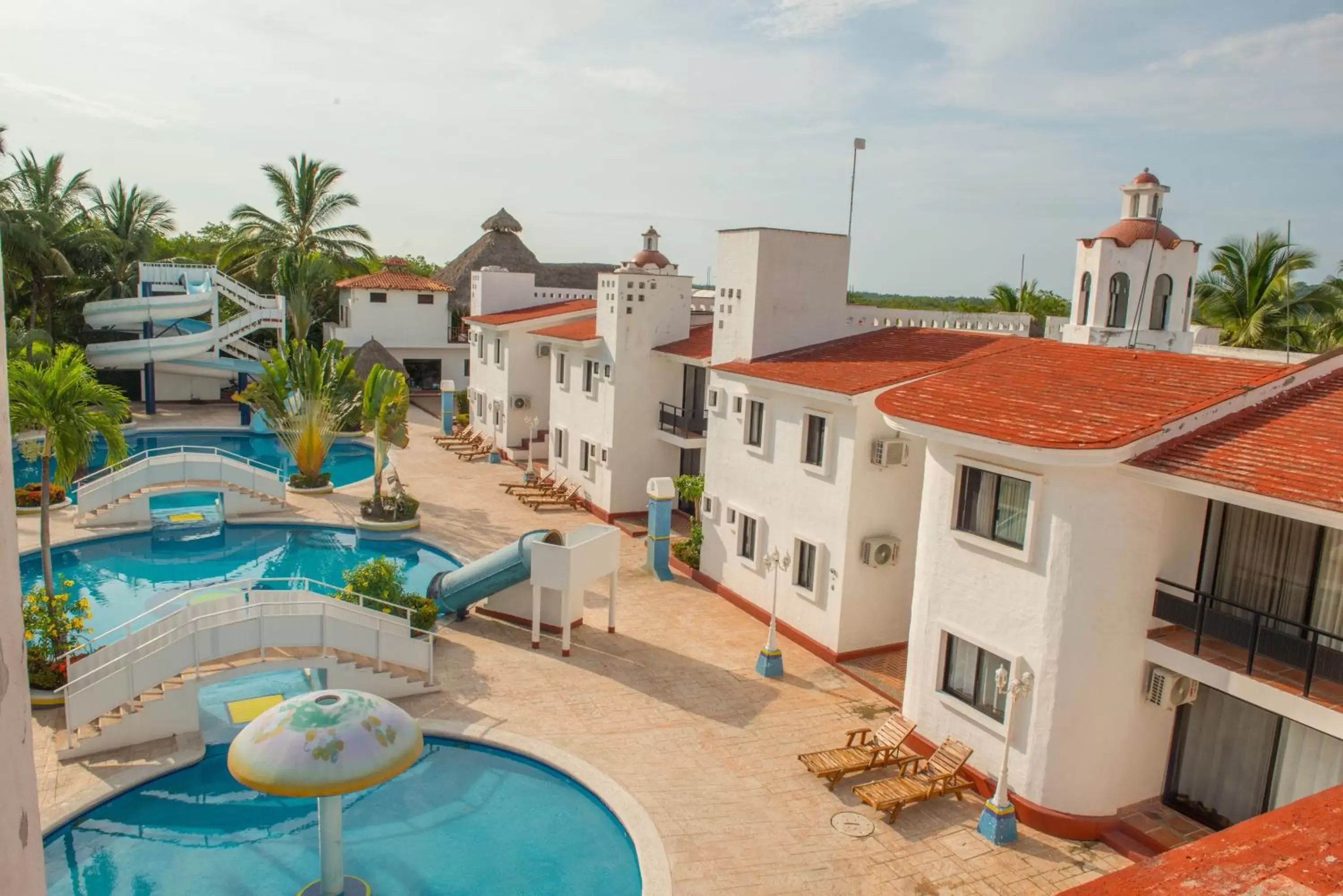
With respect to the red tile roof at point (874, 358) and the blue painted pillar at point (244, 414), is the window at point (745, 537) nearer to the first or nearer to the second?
the red tile roof at point (874, 358)

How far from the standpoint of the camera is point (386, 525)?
96.1ft

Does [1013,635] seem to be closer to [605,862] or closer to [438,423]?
[605,862]

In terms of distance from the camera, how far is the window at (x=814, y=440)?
2047 cm

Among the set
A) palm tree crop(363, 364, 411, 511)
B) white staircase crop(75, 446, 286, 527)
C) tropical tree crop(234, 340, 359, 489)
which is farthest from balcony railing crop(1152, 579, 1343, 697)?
tropical tree crop(234, 340, 359, 489)

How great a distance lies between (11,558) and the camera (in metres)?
2.29

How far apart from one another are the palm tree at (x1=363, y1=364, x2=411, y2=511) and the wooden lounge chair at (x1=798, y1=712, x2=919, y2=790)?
18.0 meters

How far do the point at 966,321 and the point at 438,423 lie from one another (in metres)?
29.5

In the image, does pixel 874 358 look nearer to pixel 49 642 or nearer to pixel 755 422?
→ pixel 755 422

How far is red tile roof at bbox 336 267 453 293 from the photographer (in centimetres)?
5181

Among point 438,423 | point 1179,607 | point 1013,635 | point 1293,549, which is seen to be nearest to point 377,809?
point 1013,635

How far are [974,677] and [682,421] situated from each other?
15707 mm

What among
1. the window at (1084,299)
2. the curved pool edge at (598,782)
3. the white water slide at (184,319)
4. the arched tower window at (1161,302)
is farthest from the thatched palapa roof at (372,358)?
the arched tower window at (1161,302)

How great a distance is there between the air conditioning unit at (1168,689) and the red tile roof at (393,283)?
150 feet

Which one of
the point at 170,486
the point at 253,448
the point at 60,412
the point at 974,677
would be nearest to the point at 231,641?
the point at 60,412
